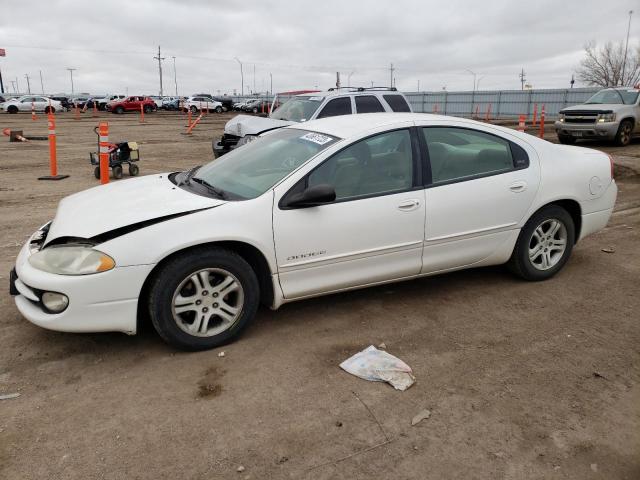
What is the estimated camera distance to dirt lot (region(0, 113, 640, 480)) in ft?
8.39

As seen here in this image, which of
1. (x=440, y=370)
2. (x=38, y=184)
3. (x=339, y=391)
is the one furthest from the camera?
(x=38, y=184)

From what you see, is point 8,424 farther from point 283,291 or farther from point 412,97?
point 412,97

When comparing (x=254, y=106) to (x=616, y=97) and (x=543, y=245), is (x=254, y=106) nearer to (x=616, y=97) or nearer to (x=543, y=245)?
(x=616, y=97)

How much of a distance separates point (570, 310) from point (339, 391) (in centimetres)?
214

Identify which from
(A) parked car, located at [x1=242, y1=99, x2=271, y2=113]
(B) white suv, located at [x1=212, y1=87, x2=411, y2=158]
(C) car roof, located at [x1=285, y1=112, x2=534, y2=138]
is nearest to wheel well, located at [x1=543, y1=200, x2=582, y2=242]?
(C) car roof, located at [x1=285, y1=112, x2=534, y2=138]

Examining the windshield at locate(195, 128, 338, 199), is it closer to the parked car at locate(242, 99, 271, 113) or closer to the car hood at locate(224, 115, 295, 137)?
the car hood at locate(224, 115, 295, 137)

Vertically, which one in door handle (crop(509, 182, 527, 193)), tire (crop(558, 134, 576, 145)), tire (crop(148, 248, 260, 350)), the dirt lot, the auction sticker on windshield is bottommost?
the dirt lot

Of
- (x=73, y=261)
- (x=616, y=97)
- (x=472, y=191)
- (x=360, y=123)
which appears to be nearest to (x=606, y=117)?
(x=616, y=97)

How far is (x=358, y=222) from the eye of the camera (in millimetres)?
3807

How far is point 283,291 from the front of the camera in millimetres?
3725

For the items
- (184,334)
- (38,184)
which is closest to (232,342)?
(184,334)

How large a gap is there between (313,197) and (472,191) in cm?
138

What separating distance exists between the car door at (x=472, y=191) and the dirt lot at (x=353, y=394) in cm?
44

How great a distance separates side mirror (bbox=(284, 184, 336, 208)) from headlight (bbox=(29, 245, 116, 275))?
1.18 meters
